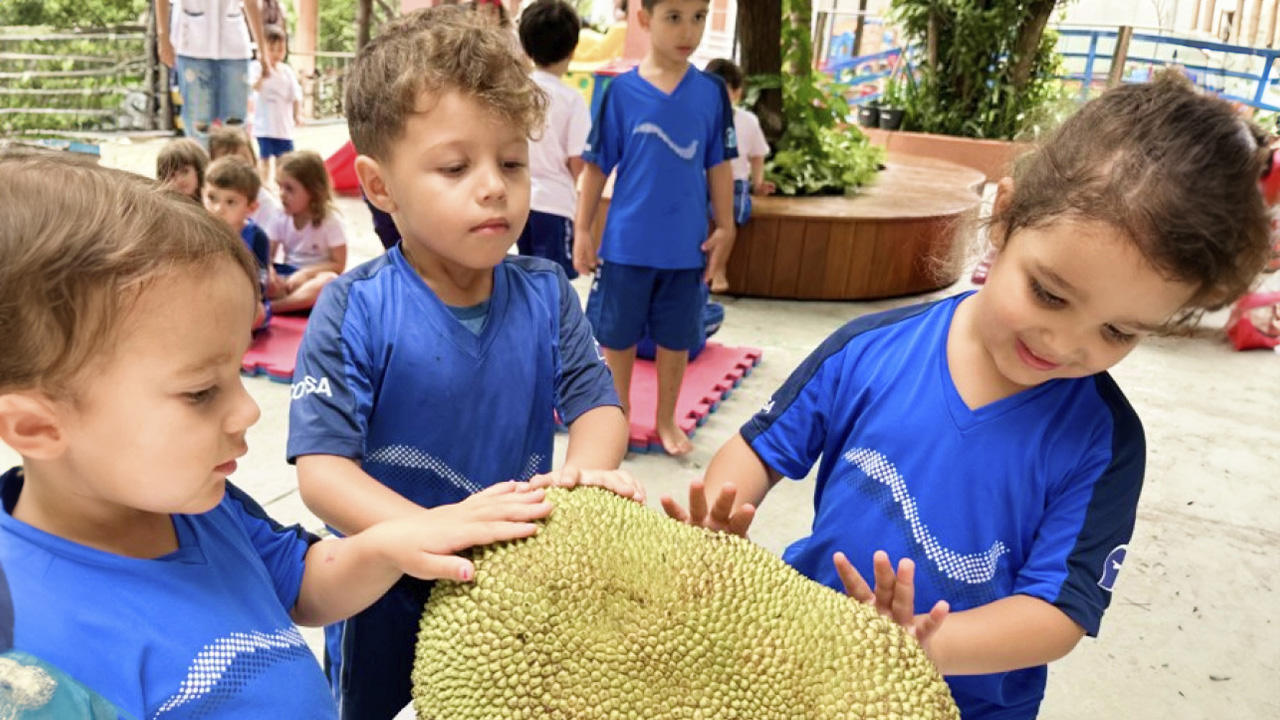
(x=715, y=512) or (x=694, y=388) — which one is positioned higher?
(x=715, y=512)

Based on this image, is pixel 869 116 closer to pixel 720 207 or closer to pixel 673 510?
pixel 720 207

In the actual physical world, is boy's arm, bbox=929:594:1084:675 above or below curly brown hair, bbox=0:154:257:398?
below

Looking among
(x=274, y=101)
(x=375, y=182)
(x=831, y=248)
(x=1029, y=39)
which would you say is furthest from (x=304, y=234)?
(x=1029, y=39)

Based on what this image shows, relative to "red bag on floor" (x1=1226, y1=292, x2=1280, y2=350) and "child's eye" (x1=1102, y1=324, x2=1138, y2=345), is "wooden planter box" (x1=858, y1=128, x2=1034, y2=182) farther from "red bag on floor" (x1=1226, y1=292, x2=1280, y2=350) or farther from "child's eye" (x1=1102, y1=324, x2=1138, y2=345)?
"child's eye" (x1=1102, y1=324, x2=1138, y2=345)

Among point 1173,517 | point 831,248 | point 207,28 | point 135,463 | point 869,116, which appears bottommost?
point 1173,517

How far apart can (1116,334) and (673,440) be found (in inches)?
76.2

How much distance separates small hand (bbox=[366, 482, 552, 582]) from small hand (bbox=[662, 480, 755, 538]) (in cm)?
16

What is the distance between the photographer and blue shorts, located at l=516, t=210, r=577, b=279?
3014 millimetres

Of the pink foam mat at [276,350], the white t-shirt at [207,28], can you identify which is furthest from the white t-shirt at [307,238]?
the white t-shirt at [207,28]

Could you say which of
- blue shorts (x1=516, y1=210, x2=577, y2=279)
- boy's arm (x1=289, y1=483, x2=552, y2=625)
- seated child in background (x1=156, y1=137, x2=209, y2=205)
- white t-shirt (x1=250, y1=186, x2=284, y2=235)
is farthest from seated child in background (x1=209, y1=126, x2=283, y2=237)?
boy's arm (x1=289, y1=483, x2=552, y2=625)

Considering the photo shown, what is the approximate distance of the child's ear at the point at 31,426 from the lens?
638mm

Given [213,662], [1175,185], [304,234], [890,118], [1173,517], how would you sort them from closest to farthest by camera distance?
[213,662] < [1175,185] < [1173,517] < [304,234] < [890,118]

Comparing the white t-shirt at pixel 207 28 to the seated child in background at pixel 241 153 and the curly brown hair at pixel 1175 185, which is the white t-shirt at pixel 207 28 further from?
the curly brown hair at pixel 1175 185

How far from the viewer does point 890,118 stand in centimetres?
836
